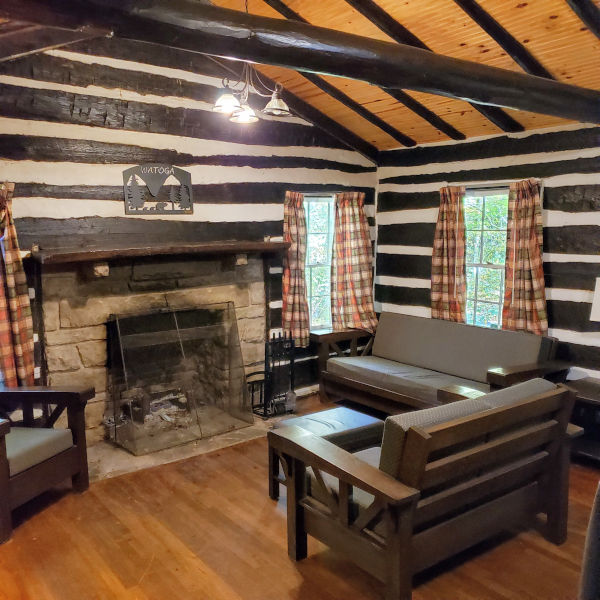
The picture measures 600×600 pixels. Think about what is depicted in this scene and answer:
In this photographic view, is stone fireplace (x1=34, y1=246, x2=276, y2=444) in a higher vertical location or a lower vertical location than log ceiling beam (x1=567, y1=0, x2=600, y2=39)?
lower

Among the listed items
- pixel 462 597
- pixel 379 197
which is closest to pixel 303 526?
pixel 462 597

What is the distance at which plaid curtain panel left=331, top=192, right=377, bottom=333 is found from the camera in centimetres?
580

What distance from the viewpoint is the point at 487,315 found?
5316 millimetres

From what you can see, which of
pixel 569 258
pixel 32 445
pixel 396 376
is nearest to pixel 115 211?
pixel 32 445

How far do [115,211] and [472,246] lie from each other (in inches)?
131

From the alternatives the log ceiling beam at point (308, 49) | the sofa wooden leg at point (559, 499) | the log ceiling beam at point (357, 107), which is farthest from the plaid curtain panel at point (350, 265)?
the sofa wooden leg at point (559, 499)

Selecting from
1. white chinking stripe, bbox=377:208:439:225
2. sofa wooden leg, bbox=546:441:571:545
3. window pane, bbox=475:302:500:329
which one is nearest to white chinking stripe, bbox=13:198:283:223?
white chinking stripe, bbox=377:208:439:225

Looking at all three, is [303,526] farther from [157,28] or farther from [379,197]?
[379,197]

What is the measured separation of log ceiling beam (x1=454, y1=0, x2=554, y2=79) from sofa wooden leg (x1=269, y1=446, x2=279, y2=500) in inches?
117

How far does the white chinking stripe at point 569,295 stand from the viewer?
14.5 ft

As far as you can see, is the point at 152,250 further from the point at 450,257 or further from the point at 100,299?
the point at 450,257

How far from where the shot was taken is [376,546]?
246 cm

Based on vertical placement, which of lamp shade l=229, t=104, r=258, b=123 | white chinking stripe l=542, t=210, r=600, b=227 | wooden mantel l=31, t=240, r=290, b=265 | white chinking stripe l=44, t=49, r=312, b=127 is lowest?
wooden mantel l=31, t=240, r=290, b=265

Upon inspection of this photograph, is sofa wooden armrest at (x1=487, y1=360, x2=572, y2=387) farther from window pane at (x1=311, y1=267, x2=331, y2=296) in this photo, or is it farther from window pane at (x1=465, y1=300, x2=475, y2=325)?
window pane at (x1=311, y1=267, x2=331, y2=296)
